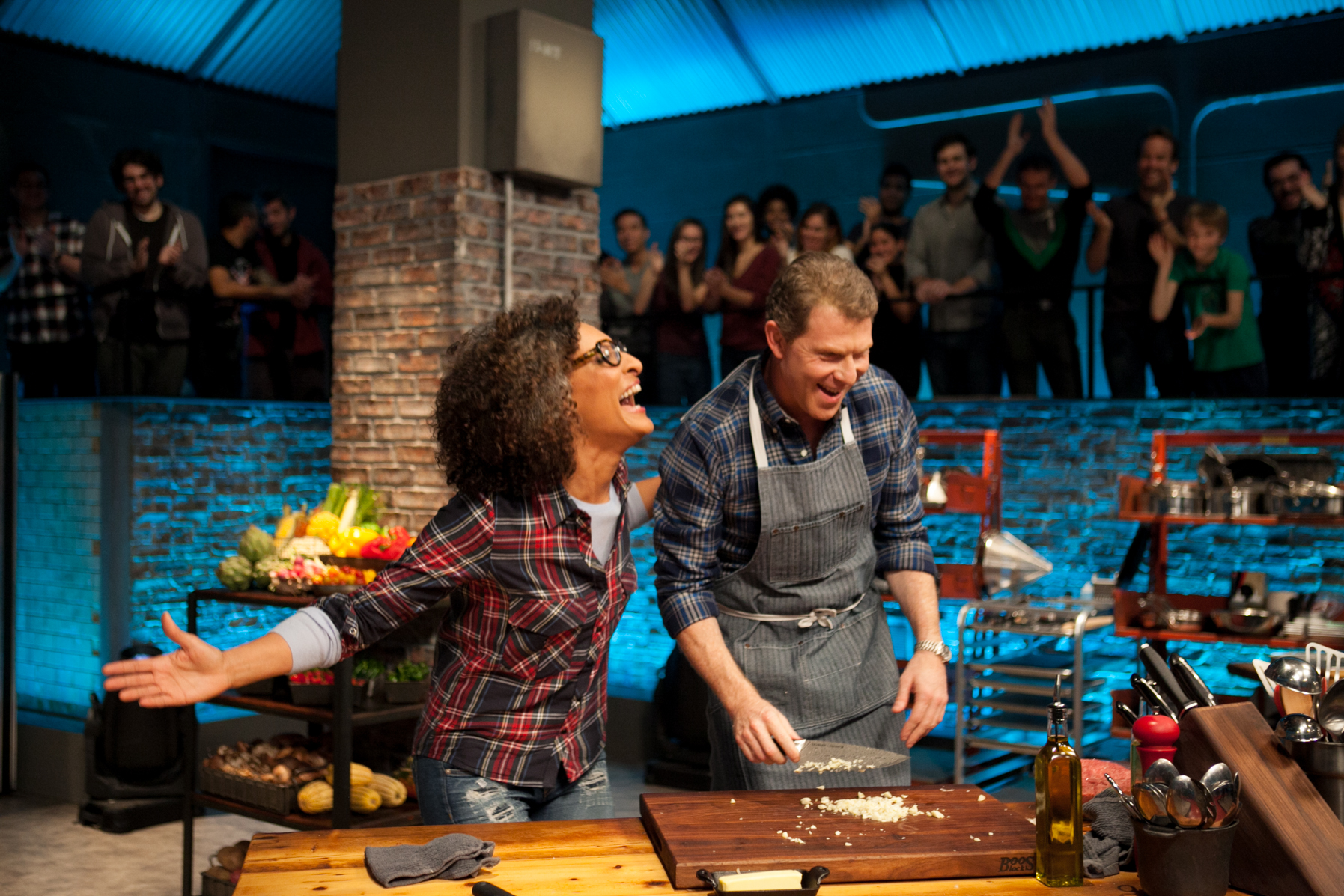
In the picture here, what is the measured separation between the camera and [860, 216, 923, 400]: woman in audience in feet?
20.9

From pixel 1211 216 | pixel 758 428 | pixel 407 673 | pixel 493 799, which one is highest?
pixel 1211 216

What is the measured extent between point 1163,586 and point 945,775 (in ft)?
4.79

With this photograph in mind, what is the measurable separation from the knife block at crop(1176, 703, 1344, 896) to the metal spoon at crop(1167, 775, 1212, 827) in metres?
0.09

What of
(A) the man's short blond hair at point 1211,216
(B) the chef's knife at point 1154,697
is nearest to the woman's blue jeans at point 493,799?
(B) the chef's knife at point 1154,697

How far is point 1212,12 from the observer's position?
20.4 ft

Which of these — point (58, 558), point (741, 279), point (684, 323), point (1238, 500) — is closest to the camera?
point (1238, 500)

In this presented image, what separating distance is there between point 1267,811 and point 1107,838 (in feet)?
0.75

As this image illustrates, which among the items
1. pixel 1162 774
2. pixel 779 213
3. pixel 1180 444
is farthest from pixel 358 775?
pixel 779 213

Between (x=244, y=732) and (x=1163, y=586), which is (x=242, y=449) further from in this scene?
(x=1163, y=586)

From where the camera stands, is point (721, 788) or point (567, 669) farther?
point (721, 788)

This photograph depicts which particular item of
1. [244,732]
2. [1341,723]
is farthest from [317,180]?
[1341,723]

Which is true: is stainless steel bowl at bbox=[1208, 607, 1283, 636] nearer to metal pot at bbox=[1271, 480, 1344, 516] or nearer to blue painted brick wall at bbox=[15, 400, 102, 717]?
metal pot at bbox=[1271, 480, 1344, 516]

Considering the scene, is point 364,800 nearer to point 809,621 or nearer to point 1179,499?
point 809,621

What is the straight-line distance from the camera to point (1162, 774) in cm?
150
